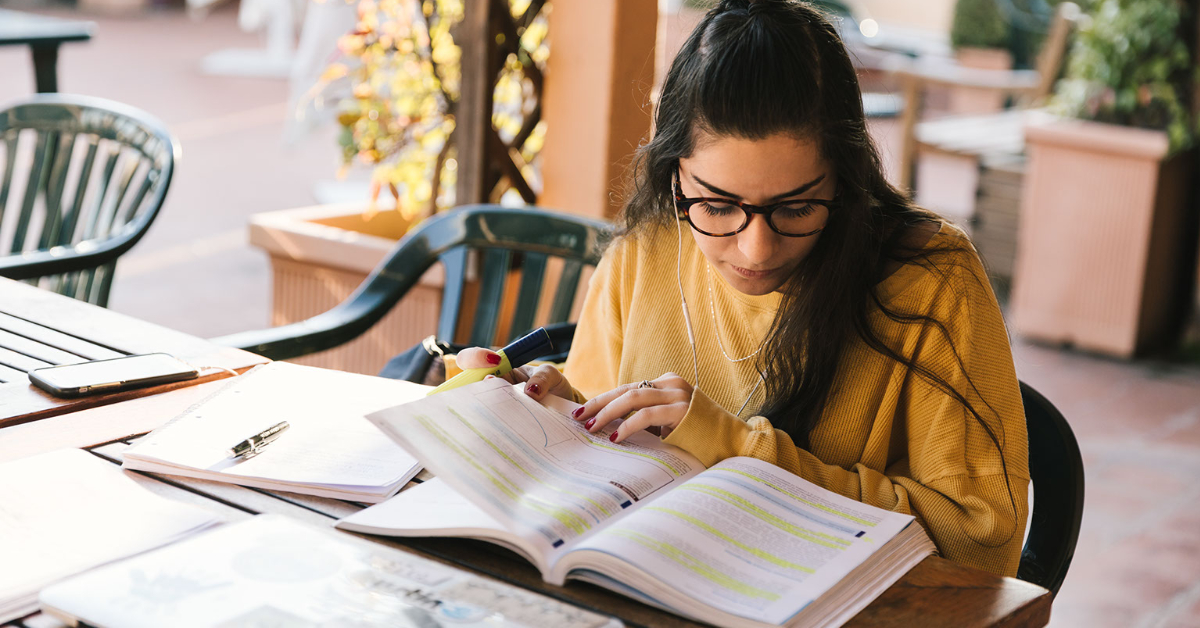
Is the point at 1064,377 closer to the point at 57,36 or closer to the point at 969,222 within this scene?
the point at 969,222

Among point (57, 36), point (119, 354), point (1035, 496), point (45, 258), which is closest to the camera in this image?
point (1035, 496)

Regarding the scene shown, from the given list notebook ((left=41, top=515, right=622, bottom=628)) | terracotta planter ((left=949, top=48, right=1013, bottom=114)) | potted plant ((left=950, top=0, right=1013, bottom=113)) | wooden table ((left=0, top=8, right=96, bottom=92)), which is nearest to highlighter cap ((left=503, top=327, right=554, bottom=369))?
notebook ((left=41, top=515, right=622, bottom=628))

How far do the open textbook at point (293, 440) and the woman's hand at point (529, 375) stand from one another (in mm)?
111

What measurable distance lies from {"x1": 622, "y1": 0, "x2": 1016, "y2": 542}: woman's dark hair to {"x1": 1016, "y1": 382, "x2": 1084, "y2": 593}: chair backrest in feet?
0.56

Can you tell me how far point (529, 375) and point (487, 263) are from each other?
0.84 m

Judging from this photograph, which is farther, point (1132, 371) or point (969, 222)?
point (969, 222)

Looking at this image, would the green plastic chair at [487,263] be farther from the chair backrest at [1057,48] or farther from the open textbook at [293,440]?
the chair backrest at [1057,48]

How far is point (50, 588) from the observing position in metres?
0.91

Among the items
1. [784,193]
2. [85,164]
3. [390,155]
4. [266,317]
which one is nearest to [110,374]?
[784,193]

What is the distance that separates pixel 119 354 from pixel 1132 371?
3633 mm

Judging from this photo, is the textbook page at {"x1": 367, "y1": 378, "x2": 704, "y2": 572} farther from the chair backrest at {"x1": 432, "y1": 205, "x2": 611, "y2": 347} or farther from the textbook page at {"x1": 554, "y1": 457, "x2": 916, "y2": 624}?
the chair backrest at {"x1": 432, "y1": 205, "x2": 611, "y2": 347}

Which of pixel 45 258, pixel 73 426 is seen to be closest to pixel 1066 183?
pixel 45 258

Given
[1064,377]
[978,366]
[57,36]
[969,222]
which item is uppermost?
[57,36]

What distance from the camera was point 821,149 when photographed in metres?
1.24
